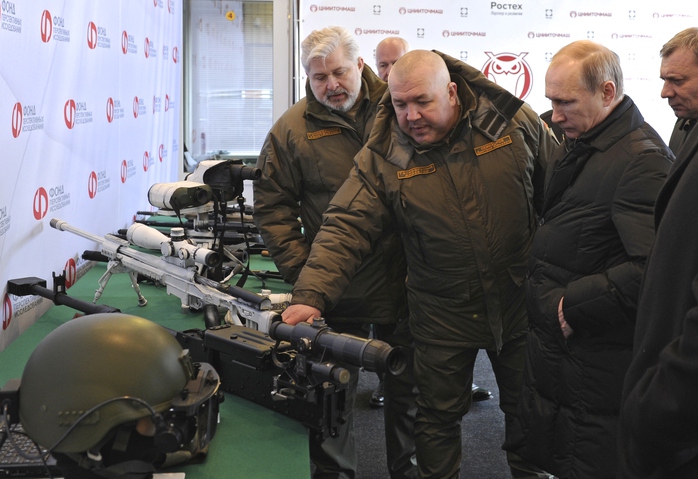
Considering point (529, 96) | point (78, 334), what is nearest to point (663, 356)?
point (78, 334)

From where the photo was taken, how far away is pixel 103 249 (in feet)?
9.73

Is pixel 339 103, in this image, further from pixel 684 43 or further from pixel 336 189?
pixel 684 43

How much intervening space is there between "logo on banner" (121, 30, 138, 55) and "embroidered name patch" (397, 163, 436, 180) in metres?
Result: 2.43

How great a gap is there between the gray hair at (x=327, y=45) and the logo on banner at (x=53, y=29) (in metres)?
0.99

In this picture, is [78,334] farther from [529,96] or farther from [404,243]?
[529,96]

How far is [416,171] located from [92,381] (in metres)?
1.29

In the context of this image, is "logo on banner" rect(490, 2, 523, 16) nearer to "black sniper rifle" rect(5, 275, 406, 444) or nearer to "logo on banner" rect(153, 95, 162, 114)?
"logo on banner" rect(153, 95, 162, 114)

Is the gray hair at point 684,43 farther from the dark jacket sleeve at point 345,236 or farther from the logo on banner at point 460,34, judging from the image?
the logo on banner at point 460,34

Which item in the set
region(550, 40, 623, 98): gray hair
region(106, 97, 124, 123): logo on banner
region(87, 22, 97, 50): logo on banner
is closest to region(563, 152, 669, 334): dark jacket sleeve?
region(550, 40, 623, 98): gray hair

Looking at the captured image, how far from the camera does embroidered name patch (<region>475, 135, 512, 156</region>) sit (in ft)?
7.22

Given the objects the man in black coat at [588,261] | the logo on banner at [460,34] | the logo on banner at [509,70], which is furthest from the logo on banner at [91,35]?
the logo on banner at [509,70]

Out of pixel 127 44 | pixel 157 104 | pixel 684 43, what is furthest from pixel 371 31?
pixel 684 43

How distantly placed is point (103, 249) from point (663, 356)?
2.43 metres

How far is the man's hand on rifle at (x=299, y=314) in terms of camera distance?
189 centimetres
